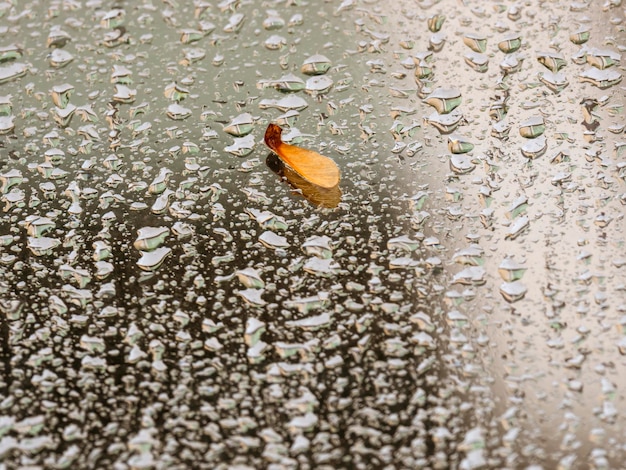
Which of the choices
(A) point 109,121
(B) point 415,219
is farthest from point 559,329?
(A) point 109,121

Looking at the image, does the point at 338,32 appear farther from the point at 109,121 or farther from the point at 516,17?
the point at 109,121

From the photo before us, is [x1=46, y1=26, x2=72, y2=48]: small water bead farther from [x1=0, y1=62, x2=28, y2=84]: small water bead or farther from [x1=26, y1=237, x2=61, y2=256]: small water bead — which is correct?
[x1=26, y1=237, x2=61, y2=256]: small water bead

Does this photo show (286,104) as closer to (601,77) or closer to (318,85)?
(318,85)

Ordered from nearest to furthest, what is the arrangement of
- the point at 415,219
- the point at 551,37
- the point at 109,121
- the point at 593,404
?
the point at 593,404
the point at 415,219
the point at 109,121
the point at 551,37

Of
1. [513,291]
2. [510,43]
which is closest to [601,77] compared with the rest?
[510,43]

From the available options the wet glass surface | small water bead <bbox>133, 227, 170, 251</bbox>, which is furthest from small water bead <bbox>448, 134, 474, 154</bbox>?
small water bead <bbox>133, 227, 170, 251</bbox>

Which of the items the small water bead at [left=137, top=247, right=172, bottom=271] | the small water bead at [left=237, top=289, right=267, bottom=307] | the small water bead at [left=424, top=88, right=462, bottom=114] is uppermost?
the small water bead at [left=424, top=88, right=462, bottom=114]

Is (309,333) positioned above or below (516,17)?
below
